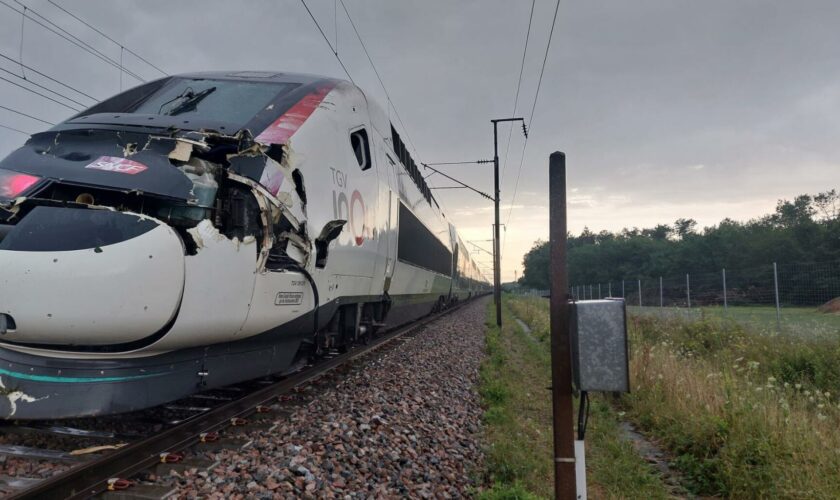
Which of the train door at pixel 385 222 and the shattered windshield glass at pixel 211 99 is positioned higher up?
the shattered windshield glass at pixel 211 99

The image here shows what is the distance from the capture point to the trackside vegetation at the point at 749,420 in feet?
13.7

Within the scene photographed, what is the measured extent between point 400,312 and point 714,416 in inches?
247

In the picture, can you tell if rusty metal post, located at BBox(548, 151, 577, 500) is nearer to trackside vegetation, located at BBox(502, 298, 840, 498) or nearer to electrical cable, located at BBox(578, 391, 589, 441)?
electrical cable, located at BBox(578, 391, 589, 441)

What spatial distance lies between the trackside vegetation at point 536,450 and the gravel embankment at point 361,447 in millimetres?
203

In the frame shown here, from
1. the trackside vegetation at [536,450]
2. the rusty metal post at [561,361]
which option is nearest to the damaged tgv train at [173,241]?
the trackside vegetation at [536,450]

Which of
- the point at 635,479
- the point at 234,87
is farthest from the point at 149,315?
the point at 635,479

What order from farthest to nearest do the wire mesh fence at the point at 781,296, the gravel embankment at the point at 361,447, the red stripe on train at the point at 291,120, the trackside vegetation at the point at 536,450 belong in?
the wire mesh fence at the point at 781,296 → the red stripe on train at the point at 291,120 → the trackside vegetation at the point at 536,450 → the gravel embankment at the point at 361,447

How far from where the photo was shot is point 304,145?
495 cm

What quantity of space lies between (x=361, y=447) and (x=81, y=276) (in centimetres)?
226

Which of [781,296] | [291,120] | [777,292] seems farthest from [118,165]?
[781,296]

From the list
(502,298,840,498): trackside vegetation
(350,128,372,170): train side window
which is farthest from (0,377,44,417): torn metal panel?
(502,298,840,498): trackside vegetation

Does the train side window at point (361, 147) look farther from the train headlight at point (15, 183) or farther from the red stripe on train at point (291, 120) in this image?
the train headlight at point (15, 183)

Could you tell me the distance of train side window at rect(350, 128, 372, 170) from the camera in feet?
21.4

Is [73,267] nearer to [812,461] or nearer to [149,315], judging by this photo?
[149,315]
